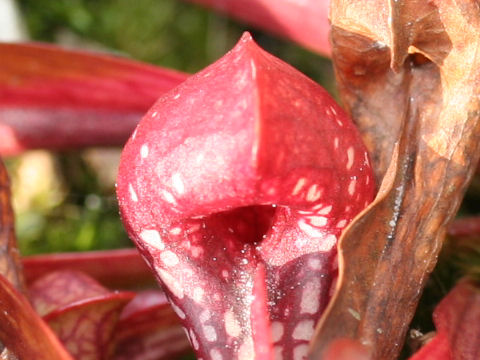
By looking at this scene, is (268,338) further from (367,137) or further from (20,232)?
(20,232)

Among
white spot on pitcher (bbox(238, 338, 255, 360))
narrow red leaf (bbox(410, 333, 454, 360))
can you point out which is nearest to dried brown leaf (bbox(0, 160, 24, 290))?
white spot on pitcher (bbox(238, 338, 255, 360))

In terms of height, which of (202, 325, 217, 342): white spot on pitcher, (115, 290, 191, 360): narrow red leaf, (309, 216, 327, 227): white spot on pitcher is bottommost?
(115, 290, 191, 360): narrow red leaf

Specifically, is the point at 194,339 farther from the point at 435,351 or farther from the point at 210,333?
the point at 435,351

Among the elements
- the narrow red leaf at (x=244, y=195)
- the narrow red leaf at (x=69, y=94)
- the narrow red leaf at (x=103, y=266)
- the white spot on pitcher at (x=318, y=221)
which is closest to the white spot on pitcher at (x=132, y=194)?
the narrow red leaf at (x=244, y=195)

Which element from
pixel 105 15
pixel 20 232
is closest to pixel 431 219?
pixel 20 232

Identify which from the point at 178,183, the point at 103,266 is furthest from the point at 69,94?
the point at 178,183

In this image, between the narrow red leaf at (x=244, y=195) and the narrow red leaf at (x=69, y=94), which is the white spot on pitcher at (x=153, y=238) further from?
the narrow red leaf at (x=69, y=94)

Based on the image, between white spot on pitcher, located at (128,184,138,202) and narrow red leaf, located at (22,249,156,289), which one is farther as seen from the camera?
narrow red leaf, located at (22,249,156,289)

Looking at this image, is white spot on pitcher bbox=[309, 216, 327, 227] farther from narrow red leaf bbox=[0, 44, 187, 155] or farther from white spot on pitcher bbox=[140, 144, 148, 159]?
narrow red leaf bbox=[0, 44, 187, 155]
